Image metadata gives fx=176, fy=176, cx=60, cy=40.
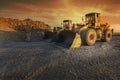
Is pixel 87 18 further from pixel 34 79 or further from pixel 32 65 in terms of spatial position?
pixel 34 79

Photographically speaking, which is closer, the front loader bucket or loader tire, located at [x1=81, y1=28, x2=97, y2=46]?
the front loader bucket

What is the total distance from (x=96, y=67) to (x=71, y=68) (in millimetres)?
985

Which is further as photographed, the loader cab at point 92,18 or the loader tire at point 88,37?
the loader cab at point 92,18

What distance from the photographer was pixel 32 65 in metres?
7.24

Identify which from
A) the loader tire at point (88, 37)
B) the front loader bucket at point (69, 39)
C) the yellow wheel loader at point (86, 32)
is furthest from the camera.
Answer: the loader tire at point (88, 37)

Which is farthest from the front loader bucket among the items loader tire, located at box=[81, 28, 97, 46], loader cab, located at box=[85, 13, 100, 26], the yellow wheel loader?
loader cab, located at box=[85, 13, 100, 26]

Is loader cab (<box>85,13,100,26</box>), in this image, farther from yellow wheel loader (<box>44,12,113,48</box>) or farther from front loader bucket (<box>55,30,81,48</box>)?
front loader bucket (<box>55,30,81,48</box>)

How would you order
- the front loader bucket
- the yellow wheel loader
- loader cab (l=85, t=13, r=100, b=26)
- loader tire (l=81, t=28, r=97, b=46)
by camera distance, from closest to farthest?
the front loader bucket < the yellow wheel loader < loader tire (l=81, t=28, r=97, b=46) < loader cab (l=85, t=13, r=100, b=26)

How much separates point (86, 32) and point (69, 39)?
1440mm

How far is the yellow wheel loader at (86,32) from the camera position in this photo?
41.7 feet

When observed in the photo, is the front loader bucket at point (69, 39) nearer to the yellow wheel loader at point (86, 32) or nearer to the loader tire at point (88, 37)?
the yellow wheel loader at point (86, 32)

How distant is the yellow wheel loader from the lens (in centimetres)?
1272

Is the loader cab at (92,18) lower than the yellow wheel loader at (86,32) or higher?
higher

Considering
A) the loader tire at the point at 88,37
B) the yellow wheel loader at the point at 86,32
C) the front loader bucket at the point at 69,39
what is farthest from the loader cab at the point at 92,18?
the front loader bucket at the point at 69,39
